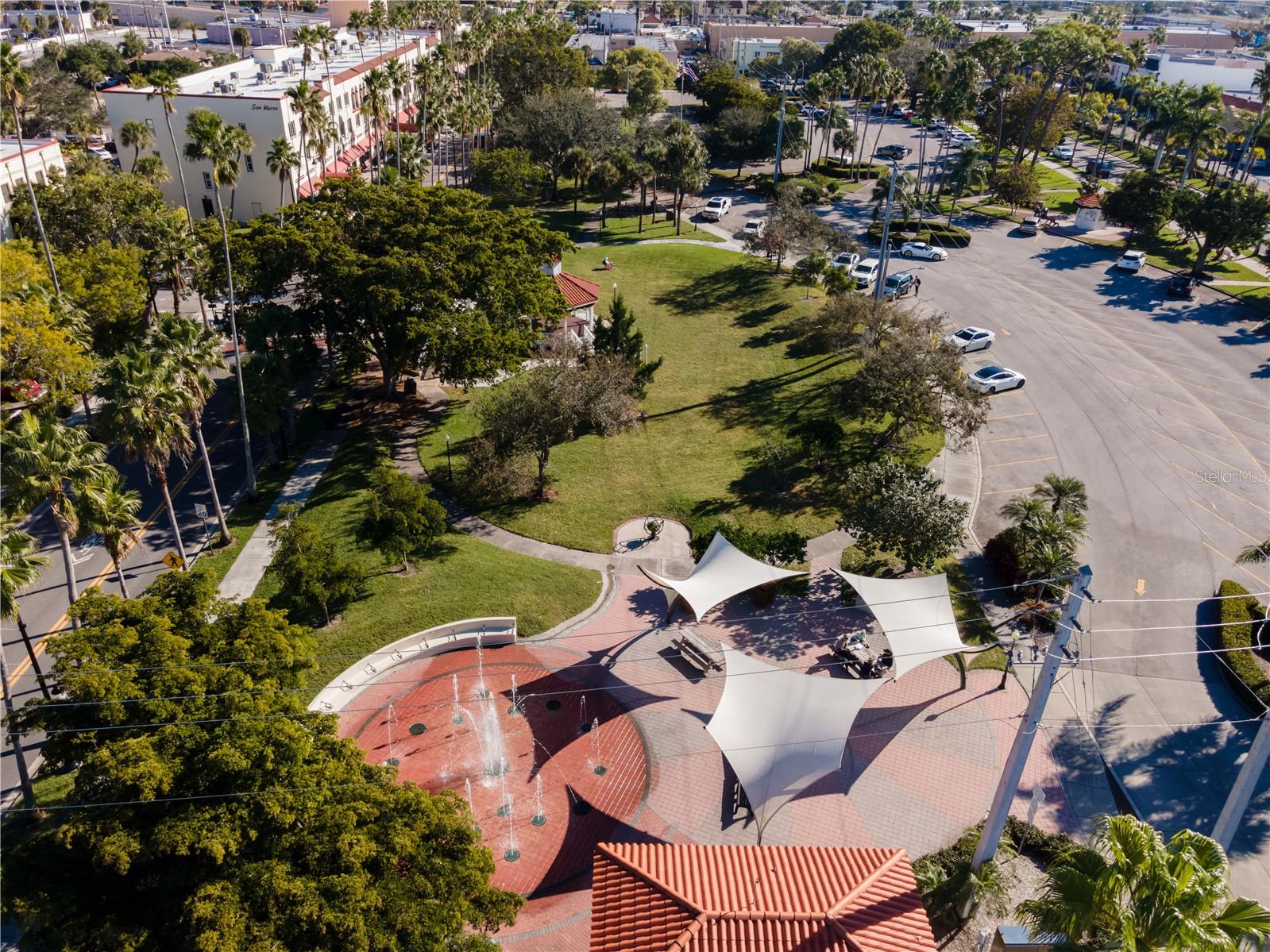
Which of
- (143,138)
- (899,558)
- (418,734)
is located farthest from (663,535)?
(143,138)

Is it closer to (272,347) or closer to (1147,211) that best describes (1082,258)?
(1147,211)

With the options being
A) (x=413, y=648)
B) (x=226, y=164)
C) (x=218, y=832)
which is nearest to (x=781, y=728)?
(x=413, y=648)

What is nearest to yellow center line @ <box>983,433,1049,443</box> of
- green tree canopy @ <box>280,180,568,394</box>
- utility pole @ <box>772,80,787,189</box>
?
green tree canopy @ <box>280,180,568,394</box>

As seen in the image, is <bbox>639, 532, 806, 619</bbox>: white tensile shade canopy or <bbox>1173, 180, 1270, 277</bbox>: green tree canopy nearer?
<bbox>639, 532, 806, 619</bbox>: white tensile shade canopy

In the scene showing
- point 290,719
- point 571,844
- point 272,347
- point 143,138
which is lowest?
point 571,844

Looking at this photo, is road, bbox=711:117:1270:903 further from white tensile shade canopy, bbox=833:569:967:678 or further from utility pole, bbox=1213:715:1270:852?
white tensile shade canopy, bbox=833:569:967:678

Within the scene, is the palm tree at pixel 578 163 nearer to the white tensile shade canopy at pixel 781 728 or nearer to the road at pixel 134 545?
the road at pixel 134 545
